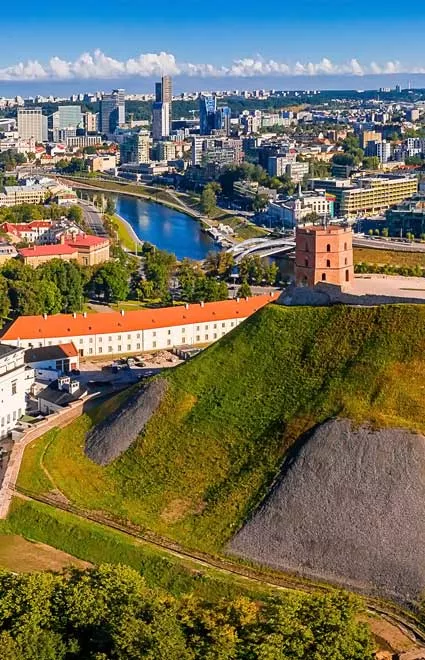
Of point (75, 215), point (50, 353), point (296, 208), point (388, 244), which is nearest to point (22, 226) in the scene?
point (75, 215)

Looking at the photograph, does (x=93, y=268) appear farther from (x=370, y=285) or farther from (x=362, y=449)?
(x=362, y=449)

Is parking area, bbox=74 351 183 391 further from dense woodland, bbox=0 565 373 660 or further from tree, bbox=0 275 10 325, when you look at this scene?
dense woodland, bbox=0 565 373 660

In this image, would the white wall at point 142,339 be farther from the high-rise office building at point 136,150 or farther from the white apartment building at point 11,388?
the high-rise office building at point 136,150

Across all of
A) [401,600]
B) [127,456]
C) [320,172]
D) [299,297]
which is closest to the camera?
[401,600]

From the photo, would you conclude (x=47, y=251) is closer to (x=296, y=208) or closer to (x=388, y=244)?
(x=388, y=244)

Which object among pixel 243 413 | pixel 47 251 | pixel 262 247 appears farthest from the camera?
pixel 262 247

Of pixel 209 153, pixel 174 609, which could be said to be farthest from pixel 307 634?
pixel 209 153
